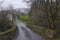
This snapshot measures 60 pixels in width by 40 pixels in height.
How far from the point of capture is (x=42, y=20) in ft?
8.61

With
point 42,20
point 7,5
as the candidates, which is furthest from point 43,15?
point 7,5

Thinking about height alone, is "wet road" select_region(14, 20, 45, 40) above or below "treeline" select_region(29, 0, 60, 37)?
below

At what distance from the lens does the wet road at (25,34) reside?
2.59 meters

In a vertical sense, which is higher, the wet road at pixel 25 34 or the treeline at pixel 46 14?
the treeline at pixel 46 14

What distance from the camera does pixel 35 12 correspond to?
2621mm

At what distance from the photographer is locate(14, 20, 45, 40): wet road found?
2.59m

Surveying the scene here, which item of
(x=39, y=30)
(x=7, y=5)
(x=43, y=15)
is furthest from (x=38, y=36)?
(x=7, y=5)

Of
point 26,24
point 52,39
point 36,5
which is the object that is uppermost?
point 36,5

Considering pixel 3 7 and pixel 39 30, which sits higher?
pixel 3 7

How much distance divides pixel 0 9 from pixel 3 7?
1.6 inches

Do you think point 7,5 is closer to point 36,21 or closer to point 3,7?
point 3,7

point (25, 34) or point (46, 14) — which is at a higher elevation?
point (46, 14)

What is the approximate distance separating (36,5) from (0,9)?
40 cm

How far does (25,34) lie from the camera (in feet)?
8.54
